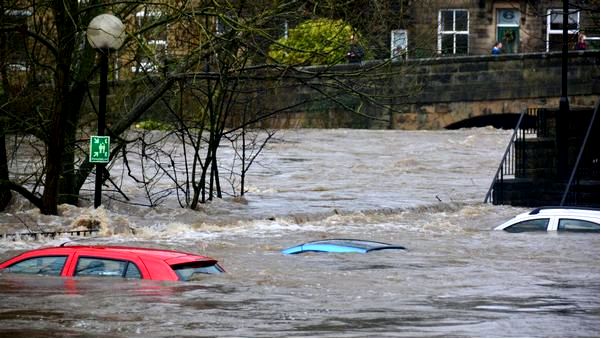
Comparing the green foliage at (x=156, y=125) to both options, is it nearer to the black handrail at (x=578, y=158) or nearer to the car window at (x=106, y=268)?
the black handrail at (x=578, y=158)

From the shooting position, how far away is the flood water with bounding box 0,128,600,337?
1373 cm

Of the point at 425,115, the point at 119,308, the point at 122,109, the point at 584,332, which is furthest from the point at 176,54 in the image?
the point at 425,115

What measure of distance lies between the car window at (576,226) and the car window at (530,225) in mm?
248

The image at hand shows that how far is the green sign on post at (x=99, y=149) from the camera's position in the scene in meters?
22.7

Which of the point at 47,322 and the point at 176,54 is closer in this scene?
the point at 47,322

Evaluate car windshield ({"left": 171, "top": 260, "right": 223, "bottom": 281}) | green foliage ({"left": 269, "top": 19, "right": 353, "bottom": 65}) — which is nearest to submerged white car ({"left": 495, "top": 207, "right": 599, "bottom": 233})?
green foliage ({"left": 269, "top": 19, "right": 353, "bottom": 65})

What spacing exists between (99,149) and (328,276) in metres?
6.14

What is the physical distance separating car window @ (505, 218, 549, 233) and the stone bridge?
2922cm

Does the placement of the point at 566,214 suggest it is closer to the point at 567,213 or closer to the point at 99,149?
the point at 567,213

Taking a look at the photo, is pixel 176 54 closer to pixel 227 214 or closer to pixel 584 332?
pixel 227 214

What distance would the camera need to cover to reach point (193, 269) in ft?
51.7

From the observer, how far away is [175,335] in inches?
509

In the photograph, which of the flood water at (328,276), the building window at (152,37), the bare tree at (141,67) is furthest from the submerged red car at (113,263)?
the building window at (152,37)

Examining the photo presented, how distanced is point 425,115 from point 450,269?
38.1 metres
